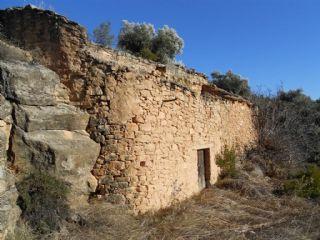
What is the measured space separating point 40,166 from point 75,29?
107 inches

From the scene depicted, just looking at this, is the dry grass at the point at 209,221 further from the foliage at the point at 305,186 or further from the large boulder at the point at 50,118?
the large boulder at the point at 50,118

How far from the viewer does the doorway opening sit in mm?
9828

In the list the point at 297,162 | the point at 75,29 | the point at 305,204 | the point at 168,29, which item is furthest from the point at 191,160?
the point at 168,29

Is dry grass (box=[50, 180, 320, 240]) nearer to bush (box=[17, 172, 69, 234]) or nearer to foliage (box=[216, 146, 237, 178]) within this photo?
bush (box=[17, 172, 69, 234])

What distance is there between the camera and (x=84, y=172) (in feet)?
21.9

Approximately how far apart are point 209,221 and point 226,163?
4029mm

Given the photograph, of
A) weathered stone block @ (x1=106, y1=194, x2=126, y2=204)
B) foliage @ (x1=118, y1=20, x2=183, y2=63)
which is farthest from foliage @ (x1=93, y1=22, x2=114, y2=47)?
weathered stone block @ (x1=106, y1=194, x2=126, y2=204)

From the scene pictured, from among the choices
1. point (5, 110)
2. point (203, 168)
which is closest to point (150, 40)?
point (203, 168)

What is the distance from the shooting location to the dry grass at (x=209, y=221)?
6.00 metres

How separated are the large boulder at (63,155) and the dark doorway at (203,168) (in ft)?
12.2

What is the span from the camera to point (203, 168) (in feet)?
33.1

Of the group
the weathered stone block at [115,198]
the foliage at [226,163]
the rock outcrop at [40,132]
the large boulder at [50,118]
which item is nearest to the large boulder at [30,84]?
the rock outcrop at [40,132]

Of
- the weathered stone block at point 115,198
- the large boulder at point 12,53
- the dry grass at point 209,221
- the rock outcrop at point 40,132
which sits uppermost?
the large boulder at point 12,53

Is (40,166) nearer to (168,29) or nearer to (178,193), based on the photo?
(178,193)
